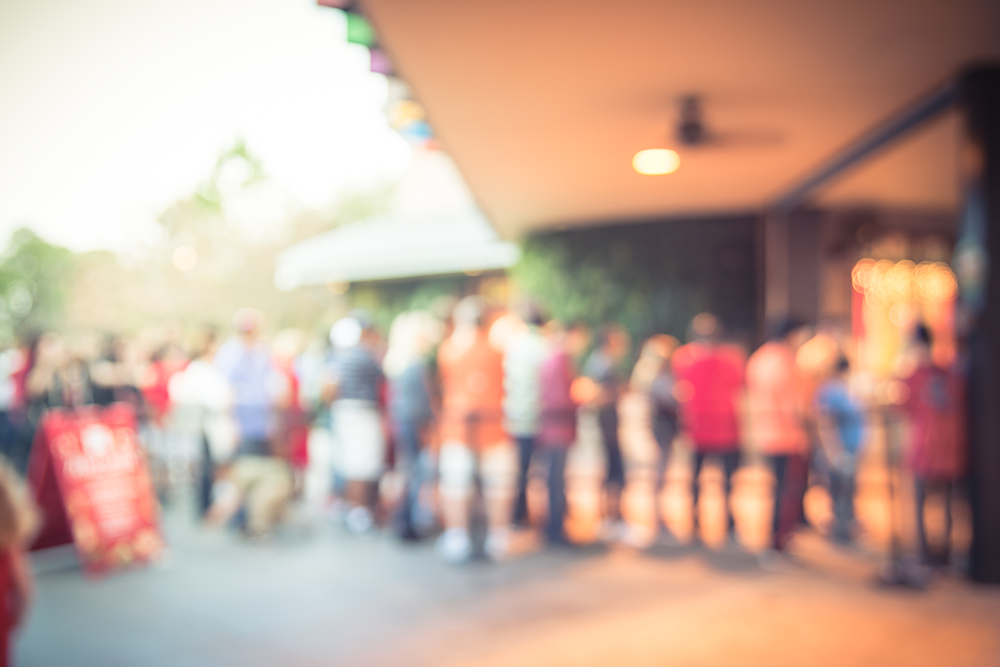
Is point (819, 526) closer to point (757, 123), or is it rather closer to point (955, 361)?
point (955, 361)

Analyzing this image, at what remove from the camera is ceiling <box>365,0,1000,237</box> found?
407cm

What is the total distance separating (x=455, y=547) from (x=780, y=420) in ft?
9.04

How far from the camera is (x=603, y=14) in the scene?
159 inches

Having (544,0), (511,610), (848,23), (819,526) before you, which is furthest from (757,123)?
(511,610)

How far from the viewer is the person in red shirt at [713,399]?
18.8ft

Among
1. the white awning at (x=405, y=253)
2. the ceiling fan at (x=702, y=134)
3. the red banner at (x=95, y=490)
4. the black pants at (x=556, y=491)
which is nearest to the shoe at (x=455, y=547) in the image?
the black pants at (x=556, y=491)

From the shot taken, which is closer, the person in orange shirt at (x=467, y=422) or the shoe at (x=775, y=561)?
the shoe at (x=775, y=561)

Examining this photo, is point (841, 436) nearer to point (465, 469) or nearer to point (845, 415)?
point (845, 415)

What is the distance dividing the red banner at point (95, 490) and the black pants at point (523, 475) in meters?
2.93

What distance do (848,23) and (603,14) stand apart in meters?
1.49

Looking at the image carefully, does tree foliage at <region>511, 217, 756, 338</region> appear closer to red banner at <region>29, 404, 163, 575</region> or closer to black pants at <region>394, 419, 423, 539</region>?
black pants at <region>394, 419, 423, 539</region>

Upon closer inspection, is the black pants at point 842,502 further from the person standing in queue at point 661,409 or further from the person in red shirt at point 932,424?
the person standing in queue at point 661,409

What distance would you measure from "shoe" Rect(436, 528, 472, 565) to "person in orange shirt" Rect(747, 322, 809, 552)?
2421mm

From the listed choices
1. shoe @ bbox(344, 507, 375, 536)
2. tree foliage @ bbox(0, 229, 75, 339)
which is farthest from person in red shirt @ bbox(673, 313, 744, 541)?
tree foliage @ bbox(0, 229, 75, 339)
